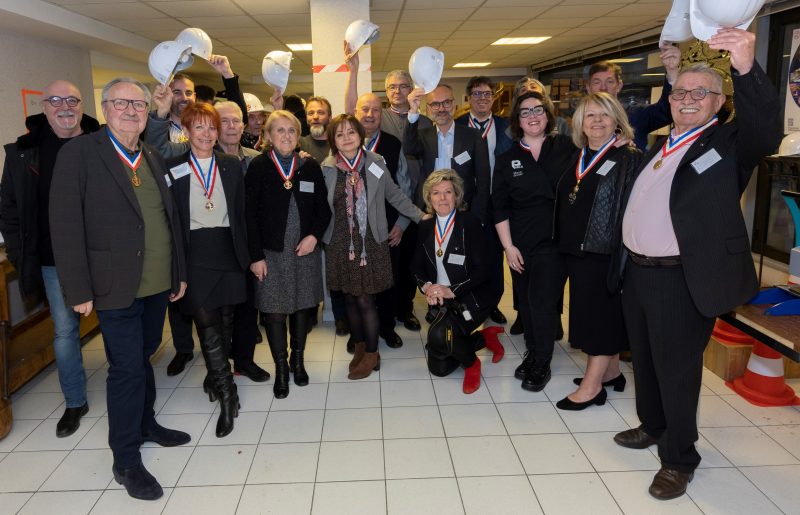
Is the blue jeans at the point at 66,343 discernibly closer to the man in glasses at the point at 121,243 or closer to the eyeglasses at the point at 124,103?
the man in glasses at the point at 121,243

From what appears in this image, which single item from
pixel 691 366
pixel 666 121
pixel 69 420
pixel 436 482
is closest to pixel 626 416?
pixel 691 366

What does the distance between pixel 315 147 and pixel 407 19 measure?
371cm

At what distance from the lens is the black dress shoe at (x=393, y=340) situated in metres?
3.87

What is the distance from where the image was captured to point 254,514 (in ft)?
7.01

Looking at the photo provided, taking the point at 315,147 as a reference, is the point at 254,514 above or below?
below

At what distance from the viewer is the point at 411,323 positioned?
4.24 meters

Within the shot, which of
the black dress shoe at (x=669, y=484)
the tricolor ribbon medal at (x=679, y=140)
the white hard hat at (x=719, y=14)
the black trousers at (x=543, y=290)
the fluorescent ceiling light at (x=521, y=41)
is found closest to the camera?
the white hard hat at (x=719, y=14)

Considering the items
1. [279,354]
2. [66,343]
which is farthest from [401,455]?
[66,343]

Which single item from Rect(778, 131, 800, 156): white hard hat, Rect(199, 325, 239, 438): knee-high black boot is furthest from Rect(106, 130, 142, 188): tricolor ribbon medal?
Rect(778, 131, 800, 156): white hard hat

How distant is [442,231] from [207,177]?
54.9 inches

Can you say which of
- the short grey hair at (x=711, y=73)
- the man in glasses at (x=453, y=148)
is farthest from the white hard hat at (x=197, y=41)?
the short grey hair at (x=711, y=73)

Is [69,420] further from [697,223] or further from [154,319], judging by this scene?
[697,223]

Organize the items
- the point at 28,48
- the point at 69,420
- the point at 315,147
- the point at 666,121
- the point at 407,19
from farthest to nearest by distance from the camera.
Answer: the point at 407,19 < the point at 28,48 < the point at 315,147 < the point at 666,121 < the point at 69,420

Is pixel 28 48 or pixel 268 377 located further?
pixel 28 48
